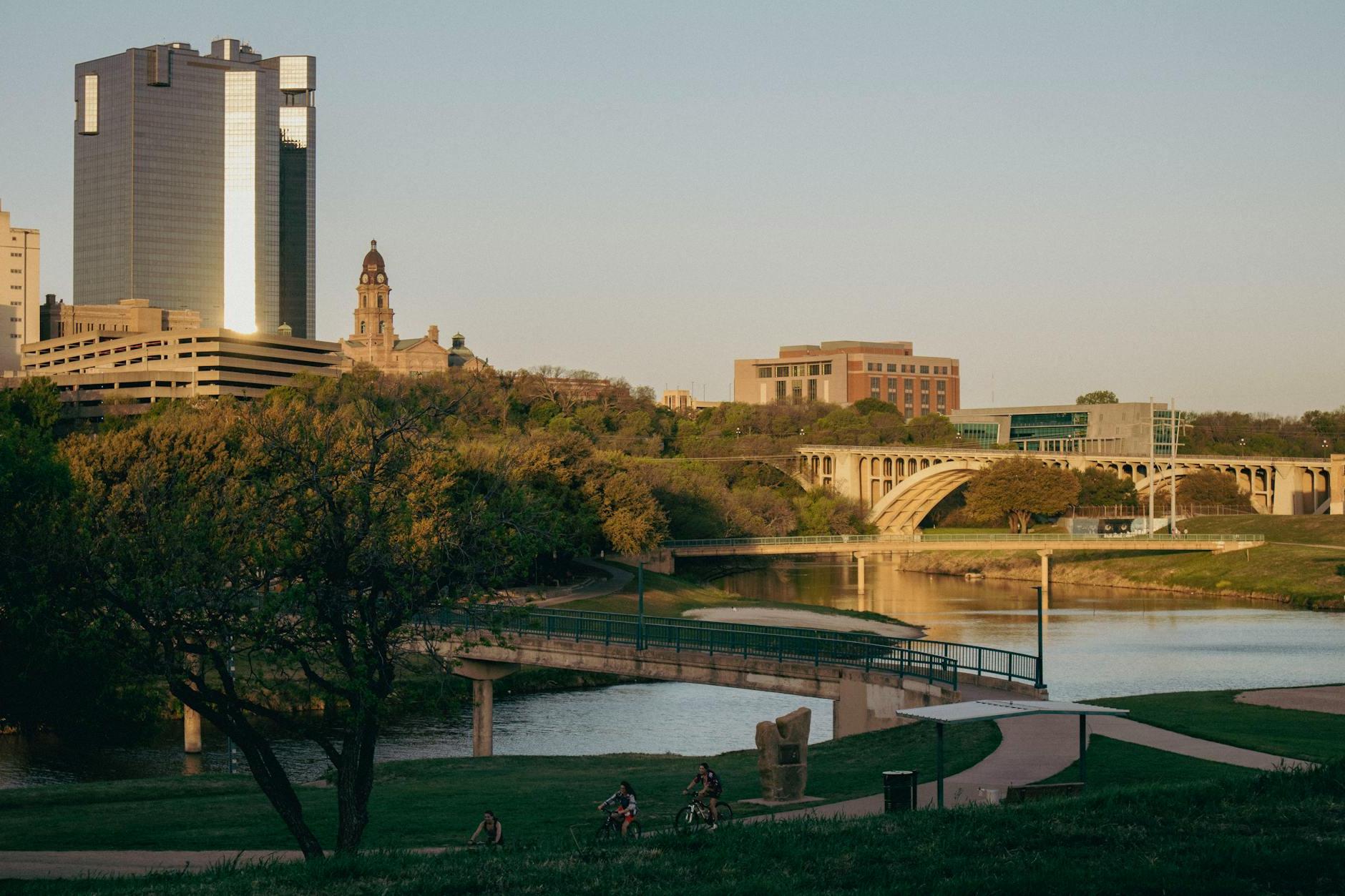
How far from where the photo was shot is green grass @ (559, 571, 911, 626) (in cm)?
7319

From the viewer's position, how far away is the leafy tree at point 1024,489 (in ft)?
420

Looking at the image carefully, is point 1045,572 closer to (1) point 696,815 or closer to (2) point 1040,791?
(2) point 1040,791

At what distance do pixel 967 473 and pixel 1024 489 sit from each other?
31.9 feet

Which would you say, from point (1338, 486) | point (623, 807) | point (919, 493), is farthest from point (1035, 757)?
point (919, 493)

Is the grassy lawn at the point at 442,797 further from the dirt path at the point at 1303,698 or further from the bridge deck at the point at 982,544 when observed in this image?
the bridge deck at the point at 982,544

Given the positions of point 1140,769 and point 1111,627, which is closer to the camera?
point 1140,769

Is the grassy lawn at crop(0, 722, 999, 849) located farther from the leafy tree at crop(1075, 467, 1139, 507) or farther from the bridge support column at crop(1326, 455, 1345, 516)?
the leafy tree at crop(1075, 467, 1139, 507)

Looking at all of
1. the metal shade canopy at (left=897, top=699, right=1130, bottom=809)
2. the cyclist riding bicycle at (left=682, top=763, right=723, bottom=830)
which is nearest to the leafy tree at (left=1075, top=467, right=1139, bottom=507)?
the metal shade canopy at (left=897, top=699, right=1130, bottom=809)

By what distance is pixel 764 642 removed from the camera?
43.6m

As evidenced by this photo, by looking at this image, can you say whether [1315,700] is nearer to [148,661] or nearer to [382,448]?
[382,448]

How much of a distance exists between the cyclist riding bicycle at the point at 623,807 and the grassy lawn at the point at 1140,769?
7.08 m

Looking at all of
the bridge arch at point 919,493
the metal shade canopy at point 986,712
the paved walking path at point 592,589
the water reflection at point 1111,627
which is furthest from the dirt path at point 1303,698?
the bridge arch at point 919,493

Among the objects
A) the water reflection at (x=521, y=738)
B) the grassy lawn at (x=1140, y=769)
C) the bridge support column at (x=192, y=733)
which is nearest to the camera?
the grassy lawn at (x=1140, y=769)

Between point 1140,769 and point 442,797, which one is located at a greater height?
point 1140,769
